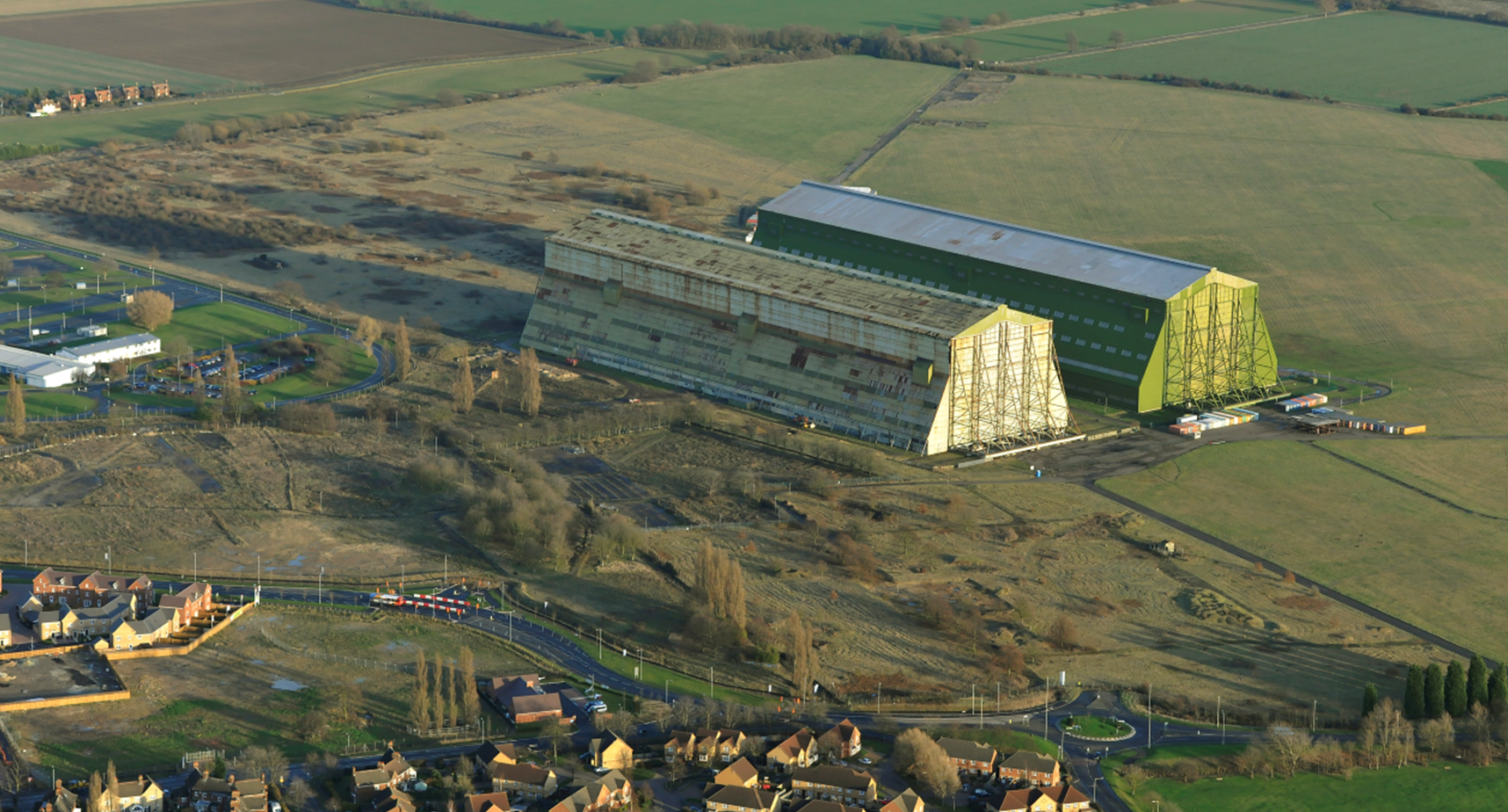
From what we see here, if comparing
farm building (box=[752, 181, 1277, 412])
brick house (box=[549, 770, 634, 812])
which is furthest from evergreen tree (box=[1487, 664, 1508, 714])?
farm building (box=[752, 181, 1277, 412])

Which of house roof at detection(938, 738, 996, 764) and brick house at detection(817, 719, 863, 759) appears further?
brick house at detection(817, 719, 863, 759)

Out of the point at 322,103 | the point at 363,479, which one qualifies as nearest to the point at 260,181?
the point at 322,103

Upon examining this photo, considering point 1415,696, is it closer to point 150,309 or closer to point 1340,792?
point 1340,792

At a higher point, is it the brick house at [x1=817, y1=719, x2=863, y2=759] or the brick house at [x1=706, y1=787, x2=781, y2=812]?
the brick house at [x1=817, y1=719, x2=863, y2=759]

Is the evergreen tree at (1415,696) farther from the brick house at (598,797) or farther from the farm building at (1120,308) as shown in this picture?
the farm building at (1120,308)

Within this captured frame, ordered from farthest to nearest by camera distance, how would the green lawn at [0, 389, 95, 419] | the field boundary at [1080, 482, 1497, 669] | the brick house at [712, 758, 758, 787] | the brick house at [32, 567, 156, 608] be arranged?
the green lawn at [0, 389, 95, 419] < the brick house at [32, 567, 156, 608] < the field boundary at [1080, 482, 1497, 669] < the brick house at [712, 758, 758, 787]

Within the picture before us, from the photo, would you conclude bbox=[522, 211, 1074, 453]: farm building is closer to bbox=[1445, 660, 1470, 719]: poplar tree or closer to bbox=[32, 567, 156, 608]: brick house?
bbox=[1445, 660, 1470, 719]: poplar tree

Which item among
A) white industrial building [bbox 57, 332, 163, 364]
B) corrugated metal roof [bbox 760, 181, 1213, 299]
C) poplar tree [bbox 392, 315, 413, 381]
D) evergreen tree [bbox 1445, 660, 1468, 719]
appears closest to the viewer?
evergreen tree [bbox 1445, 660, 1468, 719]

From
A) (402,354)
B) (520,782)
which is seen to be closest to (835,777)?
(520,782)
